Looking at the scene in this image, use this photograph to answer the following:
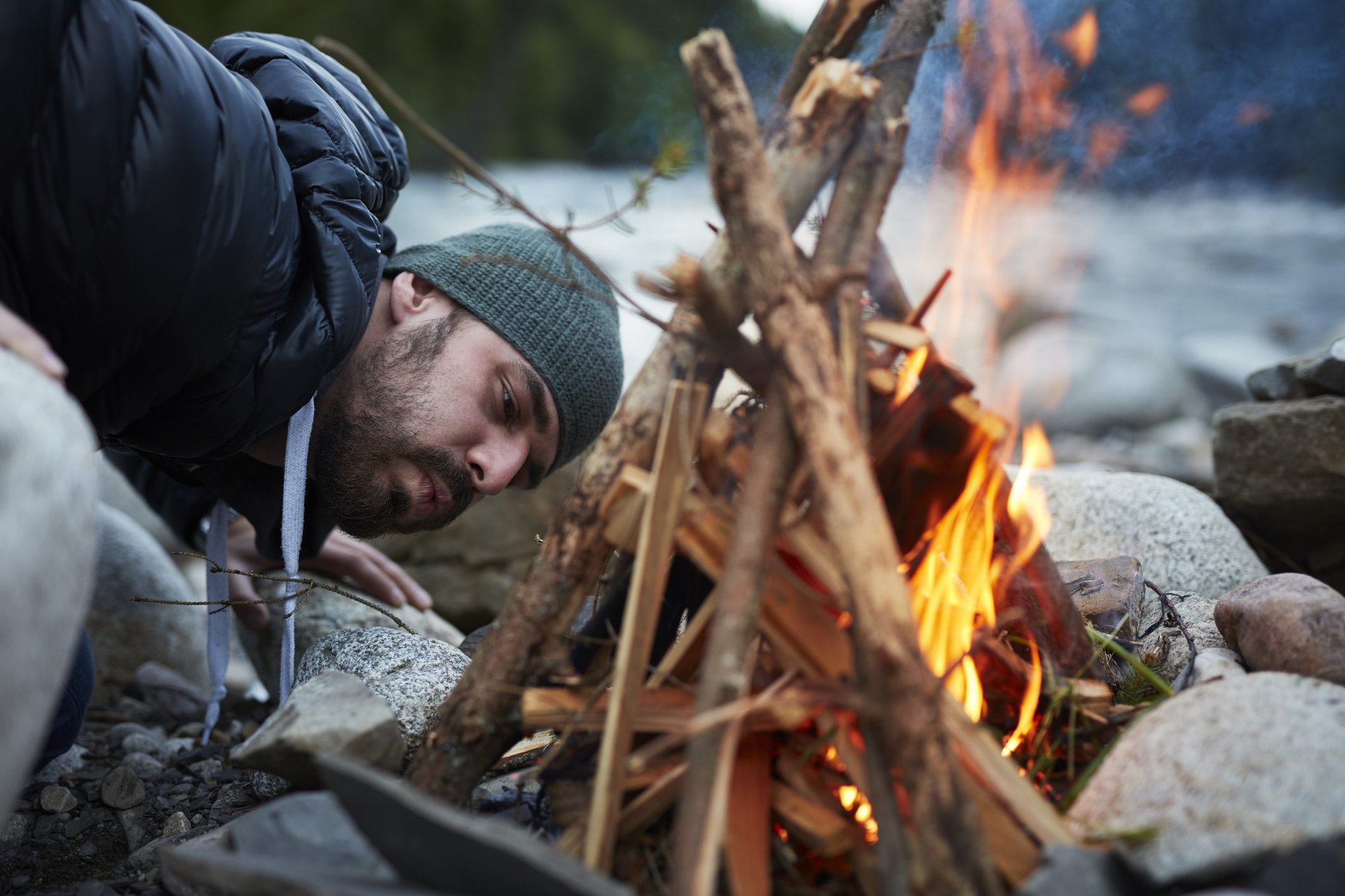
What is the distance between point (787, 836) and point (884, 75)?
1366 millimetres

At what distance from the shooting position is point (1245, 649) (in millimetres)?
1971

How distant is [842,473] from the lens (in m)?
1.30

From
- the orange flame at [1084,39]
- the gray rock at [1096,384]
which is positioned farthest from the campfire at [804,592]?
the gray rock at [1096,384]

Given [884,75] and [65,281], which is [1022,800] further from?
[65,281]

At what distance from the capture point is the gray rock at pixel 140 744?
2945mm

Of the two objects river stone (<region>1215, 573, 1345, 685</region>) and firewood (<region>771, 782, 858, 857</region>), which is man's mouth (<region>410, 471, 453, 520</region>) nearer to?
firewood (<region>771, 782, 858, 857</region>)

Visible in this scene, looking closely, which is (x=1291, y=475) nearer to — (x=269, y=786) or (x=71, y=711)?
(x=269, y=786)

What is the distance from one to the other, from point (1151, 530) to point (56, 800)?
3.25m

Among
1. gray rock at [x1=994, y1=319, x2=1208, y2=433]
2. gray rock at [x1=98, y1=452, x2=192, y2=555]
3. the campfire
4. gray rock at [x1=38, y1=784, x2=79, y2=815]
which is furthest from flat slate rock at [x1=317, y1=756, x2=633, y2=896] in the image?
gray rock at [x1=994, y1=319, x2=1208, y2=433]

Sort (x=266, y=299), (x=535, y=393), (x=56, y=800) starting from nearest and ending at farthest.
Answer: (x=266, y=299), (x=56, y=800), (x=535, y=393)

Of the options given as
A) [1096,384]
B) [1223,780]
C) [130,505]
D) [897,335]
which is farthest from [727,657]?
[1096,384]

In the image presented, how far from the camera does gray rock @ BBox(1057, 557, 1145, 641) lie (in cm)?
219

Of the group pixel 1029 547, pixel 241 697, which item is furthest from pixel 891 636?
pixel 241 697

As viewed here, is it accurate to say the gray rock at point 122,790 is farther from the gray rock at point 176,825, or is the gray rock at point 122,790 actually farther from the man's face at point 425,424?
the man's face at point 425,424
